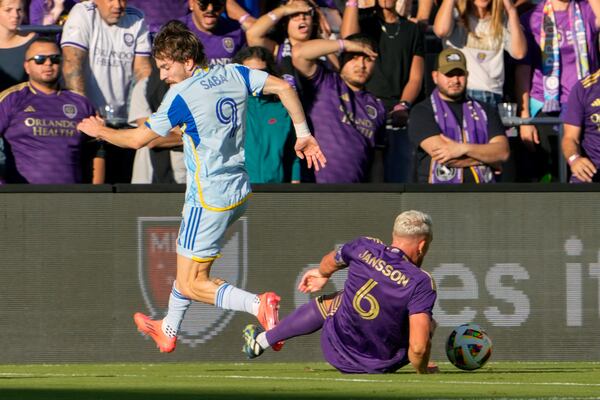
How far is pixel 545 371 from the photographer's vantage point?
10203 millimetres

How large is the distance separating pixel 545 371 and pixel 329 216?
8.76 ft

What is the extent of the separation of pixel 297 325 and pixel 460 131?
12.1 ft

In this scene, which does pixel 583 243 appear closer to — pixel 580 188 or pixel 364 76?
pixel 580 188

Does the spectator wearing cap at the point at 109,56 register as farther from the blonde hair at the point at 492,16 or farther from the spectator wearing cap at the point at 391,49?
the blonde hair at the point at 492,16

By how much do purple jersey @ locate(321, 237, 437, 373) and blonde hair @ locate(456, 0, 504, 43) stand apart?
16.0 feet

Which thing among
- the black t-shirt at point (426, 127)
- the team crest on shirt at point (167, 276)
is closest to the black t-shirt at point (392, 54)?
the black t-shirt at point (426, 127)

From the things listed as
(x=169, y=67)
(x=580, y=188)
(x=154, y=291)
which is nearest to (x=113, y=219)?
(x=154, y=291)

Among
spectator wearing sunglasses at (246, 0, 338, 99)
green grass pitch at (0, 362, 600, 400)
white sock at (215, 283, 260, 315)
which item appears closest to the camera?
green grass pitch at (0, 362, 600, 400)

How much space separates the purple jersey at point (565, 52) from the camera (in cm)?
1356

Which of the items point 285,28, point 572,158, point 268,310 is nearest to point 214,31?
point 285,28

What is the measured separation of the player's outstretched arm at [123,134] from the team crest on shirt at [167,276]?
2.41 m

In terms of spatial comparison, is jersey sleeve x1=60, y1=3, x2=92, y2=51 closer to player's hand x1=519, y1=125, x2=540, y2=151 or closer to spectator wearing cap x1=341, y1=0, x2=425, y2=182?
spectator wearing cap x1=341, y1=0, x2=425, y2=182

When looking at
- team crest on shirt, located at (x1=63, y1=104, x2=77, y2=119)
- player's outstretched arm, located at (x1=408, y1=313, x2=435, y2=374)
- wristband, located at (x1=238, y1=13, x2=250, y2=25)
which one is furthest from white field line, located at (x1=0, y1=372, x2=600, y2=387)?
wristband, located at (x1=238, y1=13, x2=250, y2=25)

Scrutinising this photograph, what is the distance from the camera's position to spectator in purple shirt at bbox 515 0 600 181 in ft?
44.3
